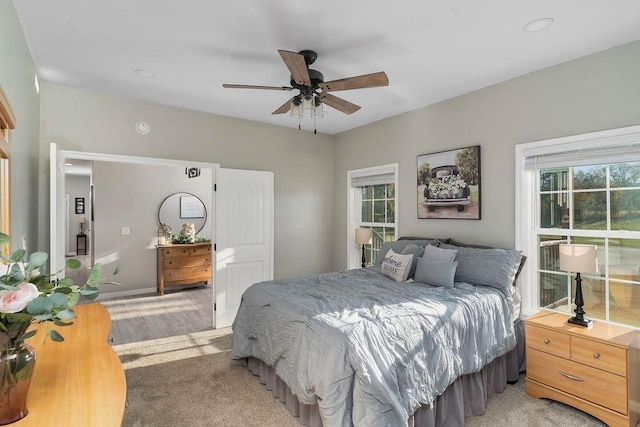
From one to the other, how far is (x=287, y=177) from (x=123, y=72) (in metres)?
2.44

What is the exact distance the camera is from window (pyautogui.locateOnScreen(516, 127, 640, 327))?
8.82 ft

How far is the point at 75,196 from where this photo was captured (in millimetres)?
10719

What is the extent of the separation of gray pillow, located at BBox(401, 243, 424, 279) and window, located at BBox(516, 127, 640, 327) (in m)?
0.93

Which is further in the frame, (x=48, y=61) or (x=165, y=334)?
(x=165, y=334)

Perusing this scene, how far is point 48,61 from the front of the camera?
298 centimetres

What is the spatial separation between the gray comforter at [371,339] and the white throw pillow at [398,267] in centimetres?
22

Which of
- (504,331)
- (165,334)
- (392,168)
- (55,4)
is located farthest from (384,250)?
(55,4)

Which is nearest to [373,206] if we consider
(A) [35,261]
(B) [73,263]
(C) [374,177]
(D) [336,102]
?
(C) [374,177]

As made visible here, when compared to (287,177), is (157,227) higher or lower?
lower

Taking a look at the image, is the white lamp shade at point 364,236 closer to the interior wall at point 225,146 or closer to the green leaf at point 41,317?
the interior wall at point 225,146

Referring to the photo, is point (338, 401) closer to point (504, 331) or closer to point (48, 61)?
point (504, 331)

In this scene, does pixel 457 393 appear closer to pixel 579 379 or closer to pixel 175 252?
pixel 579 379

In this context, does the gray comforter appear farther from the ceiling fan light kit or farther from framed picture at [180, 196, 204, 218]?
framed picture at [180, 196, 204, 218]

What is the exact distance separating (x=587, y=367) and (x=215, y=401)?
266 centimetres
